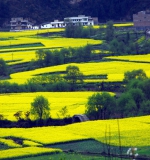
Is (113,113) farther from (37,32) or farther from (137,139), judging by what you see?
(37,32)

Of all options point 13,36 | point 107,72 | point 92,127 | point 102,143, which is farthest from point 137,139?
point 13,36

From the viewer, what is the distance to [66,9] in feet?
269

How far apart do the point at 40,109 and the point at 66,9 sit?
168 feet

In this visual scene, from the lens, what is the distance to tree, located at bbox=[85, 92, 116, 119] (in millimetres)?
31719

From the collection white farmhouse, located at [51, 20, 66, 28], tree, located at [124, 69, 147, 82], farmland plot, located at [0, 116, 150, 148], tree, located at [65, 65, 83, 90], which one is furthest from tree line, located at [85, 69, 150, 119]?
white farmhouse, located at [51, 20, 66, 28]

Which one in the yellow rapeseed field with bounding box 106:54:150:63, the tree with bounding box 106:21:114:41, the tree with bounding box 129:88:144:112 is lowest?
the tree with bounding box 129:88:144:112

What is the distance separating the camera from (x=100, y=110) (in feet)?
105

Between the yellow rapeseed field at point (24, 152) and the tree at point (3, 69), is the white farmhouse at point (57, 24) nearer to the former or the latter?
the tree at point (3, 69)

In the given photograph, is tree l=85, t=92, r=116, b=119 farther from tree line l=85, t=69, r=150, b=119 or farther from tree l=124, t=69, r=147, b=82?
tree l=124, t=69, r=147, b=82

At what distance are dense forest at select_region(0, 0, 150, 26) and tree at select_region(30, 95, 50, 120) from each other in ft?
150

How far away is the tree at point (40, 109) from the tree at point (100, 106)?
56.7 inches

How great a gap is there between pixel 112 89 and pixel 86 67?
8.04 m

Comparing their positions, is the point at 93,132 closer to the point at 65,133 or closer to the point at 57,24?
the point at 65,133

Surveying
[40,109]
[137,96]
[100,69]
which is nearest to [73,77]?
[100,69]
